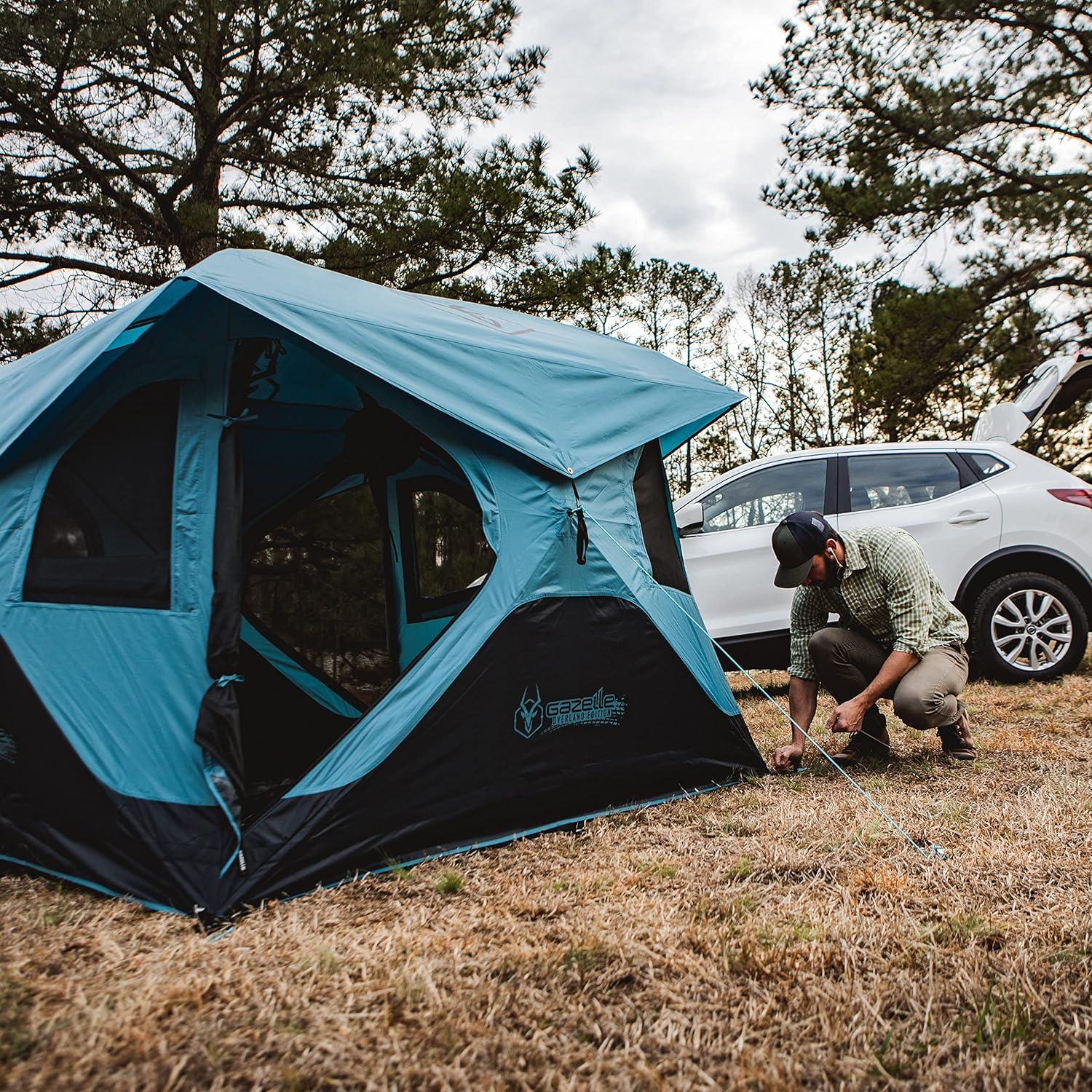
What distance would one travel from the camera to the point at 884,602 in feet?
13.1

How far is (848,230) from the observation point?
11.9m

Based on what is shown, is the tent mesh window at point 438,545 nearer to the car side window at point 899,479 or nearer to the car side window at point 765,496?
the car side window at point 765,496

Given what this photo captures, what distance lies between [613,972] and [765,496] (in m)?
4.39

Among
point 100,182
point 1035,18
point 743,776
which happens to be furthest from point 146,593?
point 1035,18

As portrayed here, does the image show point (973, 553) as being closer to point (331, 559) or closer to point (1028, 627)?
point (1028, 627)

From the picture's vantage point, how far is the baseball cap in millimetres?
3719

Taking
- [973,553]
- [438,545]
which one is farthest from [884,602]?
[973,553]

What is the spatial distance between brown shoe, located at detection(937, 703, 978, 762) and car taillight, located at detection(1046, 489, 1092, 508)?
2.46 m

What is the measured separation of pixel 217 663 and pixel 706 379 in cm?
244

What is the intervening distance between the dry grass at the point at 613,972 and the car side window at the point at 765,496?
10.3 ft

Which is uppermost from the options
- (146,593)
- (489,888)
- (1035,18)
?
(1035,18)

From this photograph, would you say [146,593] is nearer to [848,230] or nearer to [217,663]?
[217,663]

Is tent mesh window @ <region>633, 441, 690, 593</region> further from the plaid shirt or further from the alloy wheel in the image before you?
the alloy wheel

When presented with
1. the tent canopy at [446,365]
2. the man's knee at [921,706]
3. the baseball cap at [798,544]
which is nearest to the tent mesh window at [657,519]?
the tent canopy at [446,365]
